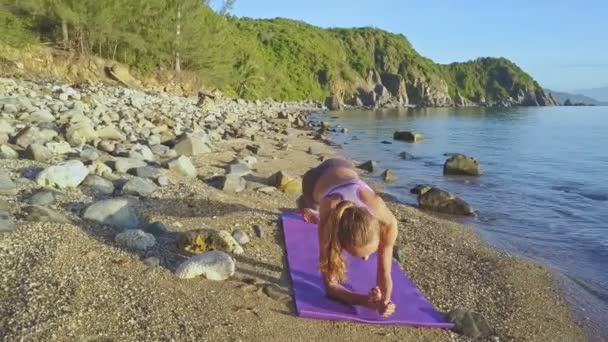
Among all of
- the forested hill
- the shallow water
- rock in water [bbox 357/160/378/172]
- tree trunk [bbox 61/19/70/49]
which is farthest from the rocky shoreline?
the forested hill

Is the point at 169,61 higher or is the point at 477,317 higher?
the point at 169,61

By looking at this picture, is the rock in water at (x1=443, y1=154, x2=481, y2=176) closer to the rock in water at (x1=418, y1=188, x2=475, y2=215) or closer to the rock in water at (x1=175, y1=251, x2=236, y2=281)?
the rock in water at (x1=418, y1=188, x2=475, y2=215)

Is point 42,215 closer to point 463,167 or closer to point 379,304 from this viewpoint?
point 379,304

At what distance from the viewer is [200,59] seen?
110 feet

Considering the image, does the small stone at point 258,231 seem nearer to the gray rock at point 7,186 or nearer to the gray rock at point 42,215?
the gray rock at point 42,215

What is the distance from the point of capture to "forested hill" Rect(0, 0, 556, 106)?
77.0 feet

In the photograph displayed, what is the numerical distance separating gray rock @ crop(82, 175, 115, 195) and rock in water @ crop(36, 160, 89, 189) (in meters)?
0.08

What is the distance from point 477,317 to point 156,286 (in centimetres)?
275

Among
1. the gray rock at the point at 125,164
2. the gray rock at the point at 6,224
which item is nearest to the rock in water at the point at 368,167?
the gray rock at the point at 125,164

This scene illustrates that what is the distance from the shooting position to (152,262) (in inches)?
174

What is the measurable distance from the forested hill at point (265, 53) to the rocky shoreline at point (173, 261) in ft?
56.5

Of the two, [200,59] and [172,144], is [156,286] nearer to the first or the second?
[172,144]

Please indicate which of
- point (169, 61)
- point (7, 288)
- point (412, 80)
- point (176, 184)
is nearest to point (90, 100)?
point (176, 184)

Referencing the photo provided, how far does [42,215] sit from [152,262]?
50.2 inches
